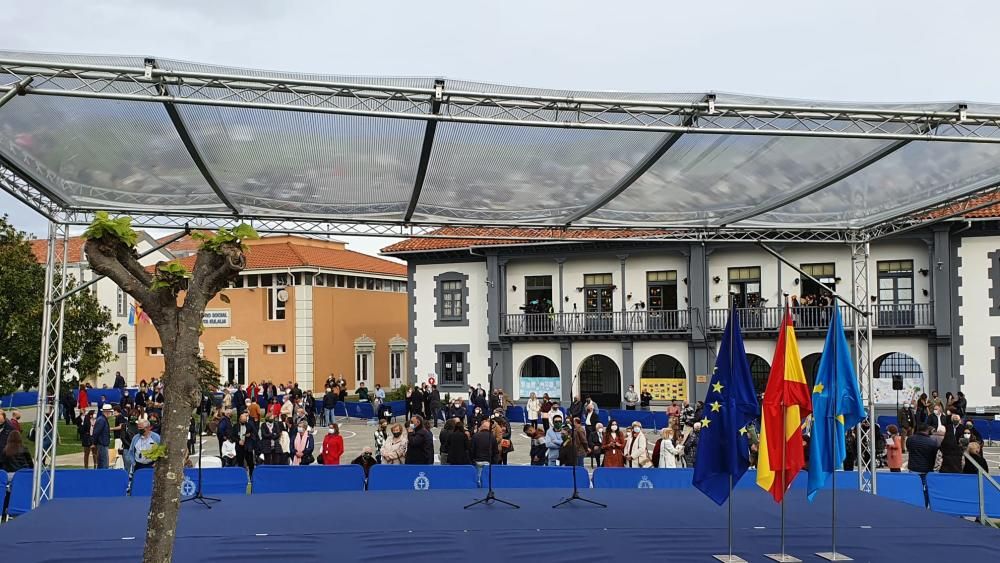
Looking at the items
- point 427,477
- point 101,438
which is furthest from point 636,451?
point 101,438

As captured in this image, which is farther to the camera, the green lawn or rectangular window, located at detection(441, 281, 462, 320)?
rectangular window, located at detection(441, 281, 462, 320)

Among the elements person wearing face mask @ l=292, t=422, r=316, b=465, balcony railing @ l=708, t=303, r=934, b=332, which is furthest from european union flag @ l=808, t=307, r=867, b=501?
balcony railing @ l=708, t=303, r=934, b=332

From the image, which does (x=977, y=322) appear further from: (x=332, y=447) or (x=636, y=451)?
(x=332, y=447)

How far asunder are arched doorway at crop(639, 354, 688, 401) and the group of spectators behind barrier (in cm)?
2060

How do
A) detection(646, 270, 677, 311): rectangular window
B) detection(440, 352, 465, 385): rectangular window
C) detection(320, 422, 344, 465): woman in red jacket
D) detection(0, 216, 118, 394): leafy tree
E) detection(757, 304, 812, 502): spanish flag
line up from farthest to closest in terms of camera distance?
detection(440, 352, 465, 385): rectangular window < detection(646, 270, 677, 311): rectangular window < detection(0, 216, 118, 394): leafy tree < detection(320, 422, 344, 465): woman in red jacket < detection(757, 304, 812, 502): spanish flag

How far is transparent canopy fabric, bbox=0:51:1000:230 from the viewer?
8.67m

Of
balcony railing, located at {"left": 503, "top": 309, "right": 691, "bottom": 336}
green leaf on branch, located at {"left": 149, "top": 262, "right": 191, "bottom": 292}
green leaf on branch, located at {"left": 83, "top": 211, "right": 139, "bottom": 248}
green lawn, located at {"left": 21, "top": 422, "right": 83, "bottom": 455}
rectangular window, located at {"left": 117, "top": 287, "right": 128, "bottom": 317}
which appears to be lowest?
green lawn, located at {"left": 21, "top": 422, "right": 83, "bottom": 455}

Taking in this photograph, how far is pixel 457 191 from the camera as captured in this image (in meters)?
12.3

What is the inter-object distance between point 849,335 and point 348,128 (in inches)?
897

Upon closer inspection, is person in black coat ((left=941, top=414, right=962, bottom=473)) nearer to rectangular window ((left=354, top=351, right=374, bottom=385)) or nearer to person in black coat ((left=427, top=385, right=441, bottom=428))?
person in black coat ((left=427, top=385, right=441, bottom=428))

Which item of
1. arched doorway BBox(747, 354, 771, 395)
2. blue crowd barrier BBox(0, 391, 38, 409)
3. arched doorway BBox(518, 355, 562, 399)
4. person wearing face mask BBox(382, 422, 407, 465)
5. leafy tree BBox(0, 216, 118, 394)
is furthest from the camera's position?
blue crowd barrier BBox(0, 391, 38, 409)

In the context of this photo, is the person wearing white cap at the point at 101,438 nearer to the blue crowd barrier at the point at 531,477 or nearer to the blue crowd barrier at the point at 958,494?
the blue crowd barrier at the point at 531,477

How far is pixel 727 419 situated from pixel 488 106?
4083 millimetres

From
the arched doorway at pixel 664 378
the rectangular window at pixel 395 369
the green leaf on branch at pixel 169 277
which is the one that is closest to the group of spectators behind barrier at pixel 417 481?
the green leaf on branch at pixel 169 277
